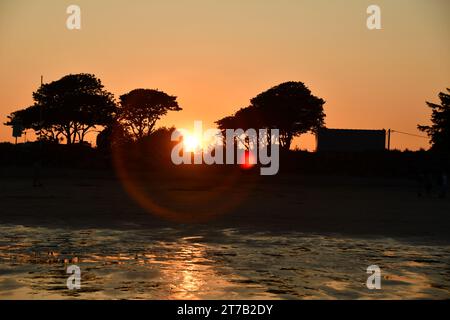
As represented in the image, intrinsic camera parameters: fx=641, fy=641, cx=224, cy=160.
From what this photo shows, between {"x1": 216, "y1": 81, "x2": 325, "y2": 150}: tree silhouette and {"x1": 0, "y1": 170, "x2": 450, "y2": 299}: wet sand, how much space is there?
63.2 meters

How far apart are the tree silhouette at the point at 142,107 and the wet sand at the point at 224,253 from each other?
63253 mm

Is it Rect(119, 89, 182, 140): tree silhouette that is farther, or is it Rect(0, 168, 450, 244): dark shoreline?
Rect(119, 89, 182, 140): tree silhouette

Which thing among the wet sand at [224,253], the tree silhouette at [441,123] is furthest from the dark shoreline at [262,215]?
the tree silhouette at [441,123]

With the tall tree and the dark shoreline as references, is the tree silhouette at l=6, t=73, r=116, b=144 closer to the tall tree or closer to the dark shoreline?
the tall tree

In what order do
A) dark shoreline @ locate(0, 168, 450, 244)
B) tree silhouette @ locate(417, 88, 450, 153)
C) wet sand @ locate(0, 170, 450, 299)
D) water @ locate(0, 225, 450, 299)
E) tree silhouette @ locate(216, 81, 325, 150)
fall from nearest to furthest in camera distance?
water @ locate(0, 225, 450, 299)
wet sand @ locate(0, 170, 450, 299)
dark shoreline @ locate(0, 168, 450, 244)
tree silhouette @ locate(417, 88, 450, 153)
tree silhouette @ locate(216, 81, 325, 150)

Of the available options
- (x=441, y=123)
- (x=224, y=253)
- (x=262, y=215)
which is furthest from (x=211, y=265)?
(x=441, y=123)

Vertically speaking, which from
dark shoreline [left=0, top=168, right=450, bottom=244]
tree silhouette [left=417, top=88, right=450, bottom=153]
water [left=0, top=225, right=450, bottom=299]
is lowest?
water [left=0, top=225, right=450, bottom=299]

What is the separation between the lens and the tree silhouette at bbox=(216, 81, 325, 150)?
8294 cm

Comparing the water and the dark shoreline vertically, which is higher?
the dark shoreline

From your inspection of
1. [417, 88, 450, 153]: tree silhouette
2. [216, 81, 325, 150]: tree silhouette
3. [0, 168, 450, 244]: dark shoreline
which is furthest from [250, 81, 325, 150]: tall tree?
[0, 168, 450, 244]: dark shoreline

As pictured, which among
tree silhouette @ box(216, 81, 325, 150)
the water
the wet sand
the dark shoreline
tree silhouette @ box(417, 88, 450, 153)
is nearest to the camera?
the water
